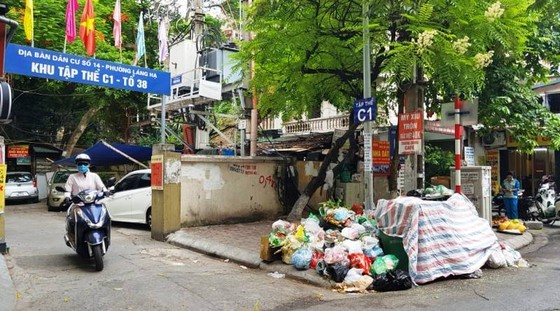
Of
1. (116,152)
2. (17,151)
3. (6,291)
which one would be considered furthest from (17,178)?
(6,291)

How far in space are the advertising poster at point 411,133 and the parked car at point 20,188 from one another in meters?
19.1

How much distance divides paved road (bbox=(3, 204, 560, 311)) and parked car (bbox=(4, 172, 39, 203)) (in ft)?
47.7

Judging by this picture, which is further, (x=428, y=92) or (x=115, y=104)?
(x=115, y=104)

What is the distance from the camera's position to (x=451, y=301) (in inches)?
223

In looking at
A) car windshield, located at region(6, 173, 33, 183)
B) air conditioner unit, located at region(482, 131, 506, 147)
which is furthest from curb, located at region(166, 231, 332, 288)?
car windshield, located at region(6, 173, 33, 183)

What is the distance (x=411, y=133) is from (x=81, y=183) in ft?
19.7

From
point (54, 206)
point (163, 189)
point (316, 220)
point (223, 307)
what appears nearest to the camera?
point (223, 307)

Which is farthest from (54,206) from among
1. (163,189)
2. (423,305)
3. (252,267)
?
(423,305)

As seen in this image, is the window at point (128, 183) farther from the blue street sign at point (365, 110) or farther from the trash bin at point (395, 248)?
the trash bin at point (395, 248)

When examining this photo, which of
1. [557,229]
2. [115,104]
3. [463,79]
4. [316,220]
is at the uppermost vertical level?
[115,104]

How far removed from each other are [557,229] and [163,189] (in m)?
10.7

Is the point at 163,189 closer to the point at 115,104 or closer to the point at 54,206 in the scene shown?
the point at 54,206

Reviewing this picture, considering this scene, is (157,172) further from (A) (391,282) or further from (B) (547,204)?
(B) (547,204)

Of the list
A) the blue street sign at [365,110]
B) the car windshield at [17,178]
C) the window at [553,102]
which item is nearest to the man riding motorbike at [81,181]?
the blue street sign at [365,110]
